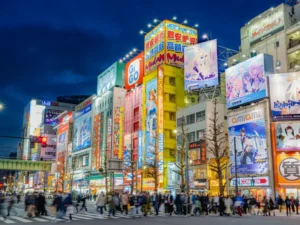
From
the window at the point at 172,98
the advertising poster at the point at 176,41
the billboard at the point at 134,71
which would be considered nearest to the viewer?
the window at the point at 172,98

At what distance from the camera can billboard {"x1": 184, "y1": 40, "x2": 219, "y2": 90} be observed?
48.8 meters

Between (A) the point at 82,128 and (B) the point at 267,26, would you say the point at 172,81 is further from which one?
(A) the point at 82,128

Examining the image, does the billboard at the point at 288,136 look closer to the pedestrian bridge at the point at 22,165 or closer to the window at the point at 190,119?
the window at the point at 190,119

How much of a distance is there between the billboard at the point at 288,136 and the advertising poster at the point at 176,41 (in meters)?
25.1

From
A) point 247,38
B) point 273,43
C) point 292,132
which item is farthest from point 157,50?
point 292,132

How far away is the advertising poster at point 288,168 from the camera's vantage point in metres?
37.0

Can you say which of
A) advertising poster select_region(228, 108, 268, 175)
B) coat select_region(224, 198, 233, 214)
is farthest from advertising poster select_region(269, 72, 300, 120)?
coat select_region(224, 198, 233, 214)

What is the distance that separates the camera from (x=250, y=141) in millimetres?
40594

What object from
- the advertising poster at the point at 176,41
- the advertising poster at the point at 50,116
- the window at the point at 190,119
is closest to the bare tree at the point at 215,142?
the window at the point at 190,119

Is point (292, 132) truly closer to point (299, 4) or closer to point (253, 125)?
point (253, 125)

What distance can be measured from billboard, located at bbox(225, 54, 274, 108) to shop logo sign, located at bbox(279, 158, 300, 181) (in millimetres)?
7449

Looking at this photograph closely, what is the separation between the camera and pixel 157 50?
6053cm

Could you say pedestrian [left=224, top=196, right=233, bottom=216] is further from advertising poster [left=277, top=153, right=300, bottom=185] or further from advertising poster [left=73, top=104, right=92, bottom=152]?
advertising poster [left=73, top=104, right=92, bottom=152]

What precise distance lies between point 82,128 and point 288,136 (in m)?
59.8
